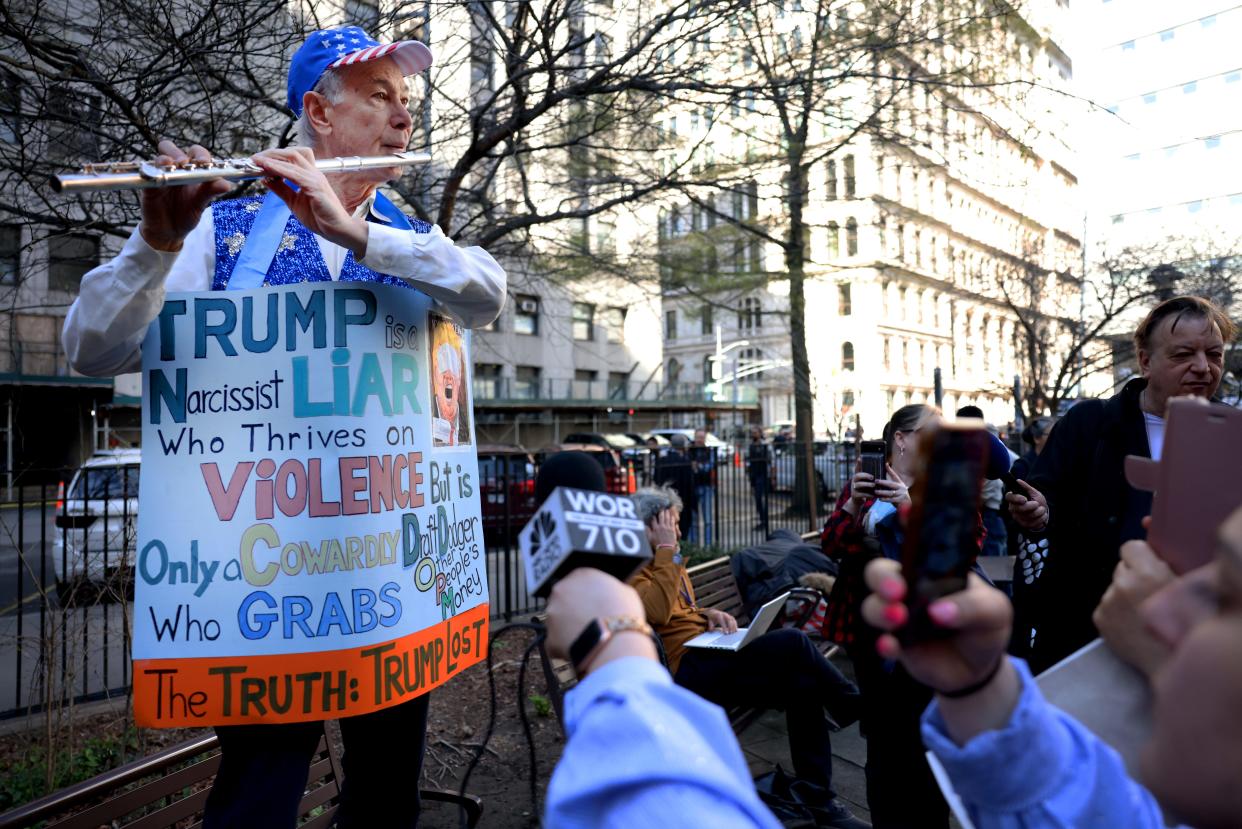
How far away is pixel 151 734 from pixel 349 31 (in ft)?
12.1

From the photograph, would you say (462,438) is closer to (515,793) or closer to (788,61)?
(515,793)

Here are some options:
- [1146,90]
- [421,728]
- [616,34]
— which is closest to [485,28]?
[616,34]

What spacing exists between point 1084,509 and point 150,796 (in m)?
3.07

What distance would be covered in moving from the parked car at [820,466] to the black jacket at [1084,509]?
7489 mm

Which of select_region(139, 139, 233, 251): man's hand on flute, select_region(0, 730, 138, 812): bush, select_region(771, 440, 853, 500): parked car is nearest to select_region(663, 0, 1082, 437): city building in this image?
select_region(771, 440, 853, 500): parked car

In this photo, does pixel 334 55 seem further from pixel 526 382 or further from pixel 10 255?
pixel 526 382

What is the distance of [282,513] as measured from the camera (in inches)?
64.4

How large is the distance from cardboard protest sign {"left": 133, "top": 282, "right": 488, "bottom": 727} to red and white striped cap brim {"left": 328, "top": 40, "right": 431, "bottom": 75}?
0.56 m

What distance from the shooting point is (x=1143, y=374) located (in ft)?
9.60

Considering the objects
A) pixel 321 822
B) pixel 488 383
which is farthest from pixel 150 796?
pixel 488 383

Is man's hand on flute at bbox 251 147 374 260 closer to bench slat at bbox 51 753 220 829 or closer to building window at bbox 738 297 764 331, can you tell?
bench slat at bbox 51 753 220 829

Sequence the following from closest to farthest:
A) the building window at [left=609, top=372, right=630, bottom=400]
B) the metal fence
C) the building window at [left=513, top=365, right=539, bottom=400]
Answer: the metal fence
the building window at [left=513, top=365, right=539, bottom=400]
the building window at [left=609, top=372, right=630, bottom=400]

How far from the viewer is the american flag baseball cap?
1900 mm

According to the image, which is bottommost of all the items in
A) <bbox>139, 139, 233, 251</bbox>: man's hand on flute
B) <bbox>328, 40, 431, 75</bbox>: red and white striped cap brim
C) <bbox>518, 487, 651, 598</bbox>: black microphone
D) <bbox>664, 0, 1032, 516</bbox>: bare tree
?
<bbox>518, 487, 651, 598</bbox>: black microphone
